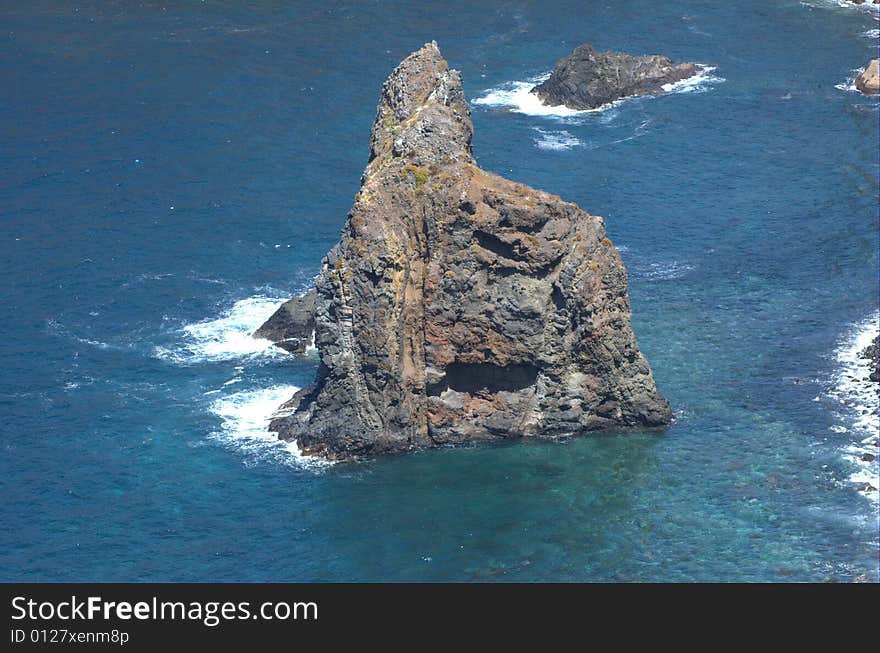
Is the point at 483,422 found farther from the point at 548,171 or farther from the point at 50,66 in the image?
the point at 50,66

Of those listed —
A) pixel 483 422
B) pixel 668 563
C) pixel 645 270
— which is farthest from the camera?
pixel 645 270

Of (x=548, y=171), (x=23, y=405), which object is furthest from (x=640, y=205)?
(x=23, y=405)

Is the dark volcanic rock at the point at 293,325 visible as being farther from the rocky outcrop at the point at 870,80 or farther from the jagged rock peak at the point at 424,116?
the rocky outcrop at the point at 870,80

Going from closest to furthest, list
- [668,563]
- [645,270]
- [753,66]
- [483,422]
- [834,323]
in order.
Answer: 1. [668,563]
2. [483,422]
3. [834,323]
4. [645,270]
5. [753,66]

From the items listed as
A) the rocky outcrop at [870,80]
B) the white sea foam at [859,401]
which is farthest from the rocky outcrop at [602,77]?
the white sea foam at [859,401]

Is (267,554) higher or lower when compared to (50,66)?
lower

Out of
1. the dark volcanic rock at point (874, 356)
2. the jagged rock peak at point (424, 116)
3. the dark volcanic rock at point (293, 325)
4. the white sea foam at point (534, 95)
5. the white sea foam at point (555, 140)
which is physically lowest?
the dark volcanic rock at point (293, 325)

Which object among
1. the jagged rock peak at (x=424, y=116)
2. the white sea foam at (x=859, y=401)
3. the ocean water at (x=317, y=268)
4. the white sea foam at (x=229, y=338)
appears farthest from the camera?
the white sea foam at (x=229, y=338)
